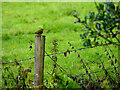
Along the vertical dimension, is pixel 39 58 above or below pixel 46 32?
below

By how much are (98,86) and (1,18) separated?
32.1ft

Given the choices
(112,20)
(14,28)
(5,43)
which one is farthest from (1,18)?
(112,20)

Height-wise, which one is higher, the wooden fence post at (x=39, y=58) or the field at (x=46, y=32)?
the field at (x=46, y=32)

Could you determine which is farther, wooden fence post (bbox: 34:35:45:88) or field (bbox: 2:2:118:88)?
field (bbox: 2:2:118:88)

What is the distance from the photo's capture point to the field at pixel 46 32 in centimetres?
624

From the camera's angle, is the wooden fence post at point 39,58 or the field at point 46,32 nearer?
the wooden fence post at point 39,58

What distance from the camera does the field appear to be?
6.24 meters

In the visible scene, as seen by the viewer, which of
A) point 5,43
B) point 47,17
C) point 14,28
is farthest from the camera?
point 47,17

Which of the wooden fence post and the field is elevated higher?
the field

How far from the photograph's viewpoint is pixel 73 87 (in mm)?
4613

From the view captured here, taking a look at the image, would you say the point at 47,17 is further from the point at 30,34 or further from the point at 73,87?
the point at 73,87

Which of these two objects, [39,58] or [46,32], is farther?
[46,32]

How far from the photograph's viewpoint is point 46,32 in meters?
9.83

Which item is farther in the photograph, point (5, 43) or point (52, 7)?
point (52, 7)
